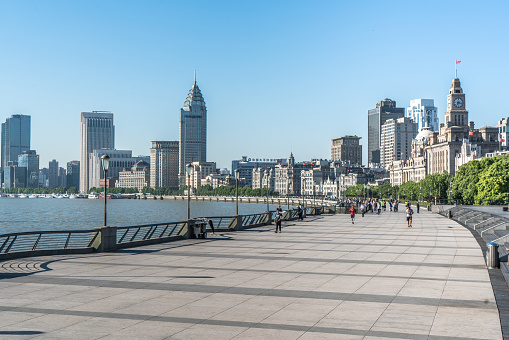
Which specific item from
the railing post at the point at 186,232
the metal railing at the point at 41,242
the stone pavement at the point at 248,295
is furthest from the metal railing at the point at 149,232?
the stone pavement at the point at 248,295

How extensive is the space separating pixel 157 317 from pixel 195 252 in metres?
13.6

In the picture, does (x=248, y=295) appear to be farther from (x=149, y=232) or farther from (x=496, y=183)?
(x=496, y=183)

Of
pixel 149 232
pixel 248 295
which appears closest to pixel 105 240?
pixel 149 232

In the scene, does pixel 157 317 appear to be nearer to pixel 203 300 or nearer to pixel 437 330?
pixel 203 300

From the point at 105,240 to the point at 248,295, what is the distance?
486 inches

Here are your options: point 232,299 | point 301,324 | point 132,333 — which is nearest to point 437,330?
point 301,324

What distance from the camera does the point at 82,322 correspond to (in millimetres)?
13344

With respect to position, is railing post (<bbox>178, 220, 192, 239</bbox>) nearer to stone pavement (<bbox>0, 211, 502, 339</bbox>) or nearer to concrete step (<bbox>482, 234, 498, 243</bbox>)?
stone pavement (<bbox>0, 211, 502, 339</bbox>)

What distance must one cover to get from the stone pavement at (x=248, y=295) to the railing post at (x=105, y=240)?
0.60m

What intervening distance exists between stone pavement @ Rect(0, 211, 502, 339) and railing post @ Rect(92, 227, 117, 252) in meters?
0.60

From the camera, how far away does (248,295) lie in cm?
1683

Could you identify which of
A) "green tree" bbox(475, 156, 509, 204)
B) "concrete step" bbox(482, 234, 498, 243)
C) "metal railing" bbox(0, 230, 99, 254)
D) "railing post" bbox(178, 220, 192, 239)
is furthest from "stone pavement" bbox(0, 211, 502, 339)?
"green tree" bbox(475, 156, 509, 204)

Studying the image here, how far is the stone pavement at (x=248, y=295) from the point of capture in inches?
506

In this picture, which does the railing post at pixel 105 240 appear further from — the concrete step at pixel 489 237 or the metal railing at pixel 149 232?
the concrete step at pixel 489 237
